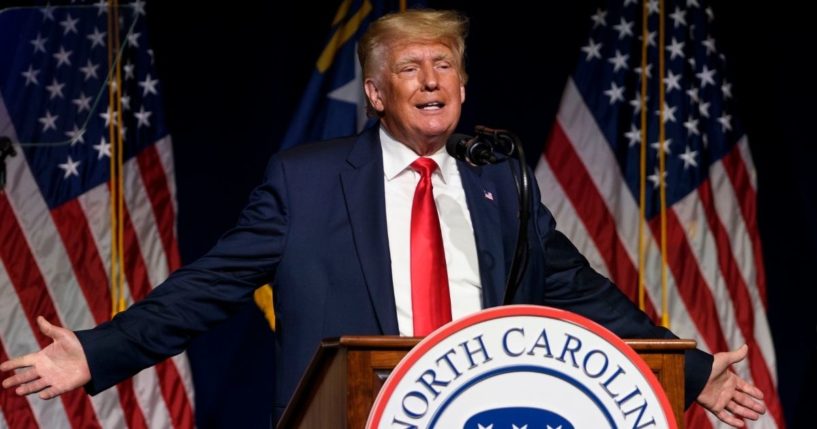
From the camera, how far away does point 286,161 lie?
2.79 meters

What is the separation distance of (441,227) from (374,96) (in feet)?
1.17

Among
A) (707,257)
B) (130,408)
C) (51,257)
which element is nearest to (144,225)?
(51,257)

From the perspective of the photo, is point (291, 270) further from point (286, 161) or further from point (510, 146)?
point (510, 146)

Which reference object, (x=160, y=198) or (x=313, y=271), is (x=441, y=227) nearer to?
(x=313, y=271)

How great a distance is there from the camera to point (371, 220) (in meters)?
2.67

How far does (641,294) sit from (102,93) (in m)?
1.91

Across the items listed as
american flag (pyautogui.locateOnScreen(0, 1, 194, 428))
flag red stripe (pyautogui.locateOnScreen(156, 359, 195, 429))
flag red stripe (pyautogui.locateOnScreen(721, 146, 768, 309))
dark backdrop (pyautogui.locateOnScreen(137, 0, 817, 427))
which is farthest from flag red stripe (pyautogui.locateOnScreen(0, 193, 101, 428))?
flag red stripe (pyautogui.locateOnScreen(721, 146, 768, 309))

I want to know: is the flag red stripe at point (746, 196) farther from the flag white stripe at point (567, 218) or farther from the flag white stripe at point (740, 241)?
the flag white stripe at point (567, 218)

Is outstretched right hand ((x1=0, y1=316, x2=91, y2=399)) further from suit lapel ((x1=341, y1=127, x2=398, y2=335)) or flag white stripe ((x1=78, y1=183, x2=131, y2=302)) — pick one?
flag white stripe ((x1=78, y1=183, x2=131, y2=302))

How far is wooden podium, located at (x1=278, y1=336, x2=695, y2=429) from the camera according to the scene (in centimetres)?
200

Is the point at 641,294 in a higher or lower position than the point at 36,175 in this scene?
lower

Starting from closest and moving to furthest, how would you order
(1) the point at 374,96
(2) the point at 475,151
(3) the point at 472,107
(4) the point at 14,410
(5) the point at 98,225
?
1. (2) the point at 475,151
2. (1) the point at 374,96
3. (4) the point at 14,410
4. (5) the point at 98,225
5. (3) the point at 472,107

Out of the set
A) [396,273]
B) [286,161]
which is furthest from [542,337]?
[286,161]

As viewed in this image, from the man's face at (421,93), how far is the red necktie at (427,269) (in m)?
0.16
